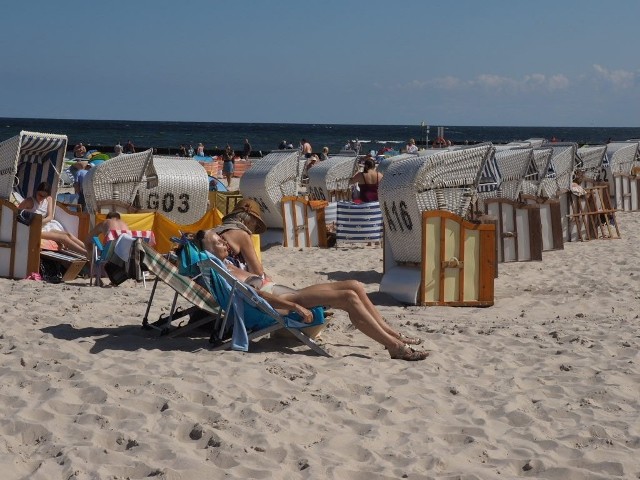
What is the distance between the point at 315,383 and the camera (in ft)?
16.4

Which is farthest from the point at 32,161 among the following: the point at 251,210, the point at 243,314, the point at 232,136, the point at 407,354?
the point at 232,136

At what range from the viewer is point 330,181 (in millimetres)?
16484

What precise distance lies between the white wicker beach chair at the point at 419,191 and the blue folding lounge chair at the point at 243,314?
2500mm

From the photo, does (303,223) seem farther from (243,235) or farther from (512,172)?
(243,235)

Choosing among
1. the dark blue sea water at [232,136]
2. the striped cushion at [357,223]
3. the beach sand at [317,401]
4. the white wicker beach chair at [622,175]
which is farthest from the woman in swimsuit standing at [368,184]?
the dark blue sea water at [232,136]

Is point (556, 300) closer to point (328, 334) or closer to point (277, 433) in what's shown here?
point (328, 334)

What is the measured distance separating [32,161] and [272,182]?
10.9 feet

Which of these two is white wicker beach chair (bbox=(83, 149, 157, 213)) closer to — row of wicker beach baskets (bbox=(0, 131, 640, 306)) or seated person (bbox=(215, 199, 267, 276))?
row of wicker beach baskets (bbox=(0, 131, 640, 306))

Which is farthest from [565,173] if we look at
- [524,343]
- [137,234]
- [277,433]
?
[277,433]

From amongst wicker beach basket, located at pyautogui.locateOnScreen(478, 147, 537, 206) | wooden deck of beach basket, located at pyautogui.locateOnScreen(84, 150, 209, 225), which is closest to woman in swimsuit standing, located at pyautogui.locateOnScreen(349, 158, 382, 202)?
wicker beach basket, located at pyautogui.locateOnScreen(478, 147, 537, 206)

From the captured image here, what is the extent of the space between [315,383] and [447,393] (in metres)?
0.67

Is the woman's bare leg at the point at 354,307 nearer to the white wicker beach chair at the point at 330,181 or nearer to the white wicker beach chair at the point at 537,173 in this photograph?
the white wicker beach chair at the point at 537,173

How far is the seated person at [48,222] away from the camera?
923 cm

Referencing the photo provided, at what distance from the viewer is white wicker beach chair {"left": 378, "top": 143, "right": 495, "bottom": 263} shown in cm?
812
